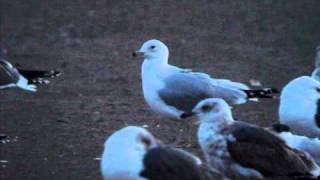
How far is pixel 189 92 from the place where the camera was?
852 centimetres

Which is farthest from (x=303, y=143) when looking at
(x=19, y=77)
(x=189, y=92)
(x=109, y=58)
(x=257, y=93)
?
(x=109, y=58)

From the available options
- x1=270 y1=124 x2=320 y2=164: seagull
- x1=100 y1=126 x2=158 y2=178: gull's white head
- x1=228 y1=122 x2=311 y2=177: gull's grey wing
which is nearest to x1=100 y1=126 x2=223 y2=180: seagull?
x1=100 y1=126 x2=158 y2=178: gull's white head

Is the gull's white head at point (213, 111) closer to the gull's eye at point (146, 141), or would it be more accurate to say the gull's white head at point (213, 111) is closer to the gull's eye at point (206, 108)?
the gull's eye at point (206, 108)

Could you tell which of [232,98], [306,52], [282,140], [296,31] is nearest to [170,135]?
[232,98]

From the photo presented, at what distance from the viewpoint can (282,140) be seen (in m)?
6.90

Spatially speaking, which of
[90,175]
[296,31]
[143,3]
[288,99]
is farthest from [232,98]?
[143,3]

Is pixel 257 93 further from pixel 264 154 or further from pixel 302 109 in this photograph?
pixel 264 154

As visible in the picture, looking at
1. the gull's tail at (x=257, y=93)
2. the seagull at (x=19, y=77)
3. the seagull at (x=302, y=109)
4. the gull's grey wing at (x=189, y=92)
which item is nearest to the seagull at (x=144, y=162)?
the seagull at (x=302, y=109)

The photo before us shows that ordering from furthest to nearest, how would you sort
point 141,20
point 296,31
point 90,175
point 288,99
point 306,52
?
point 141,20 → point 296,31 → point 306,52 → point 288,99 → point 90,175

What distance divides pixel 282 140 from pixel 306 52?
5.55m

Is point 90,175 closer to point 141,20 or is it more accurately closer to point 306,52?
point 306,52

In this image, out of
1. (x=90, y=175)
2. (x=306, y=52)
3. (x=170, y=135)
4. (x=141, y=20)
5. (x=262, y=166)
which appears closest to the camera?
(x=262, y=166)

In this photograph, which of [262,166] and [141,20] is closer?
[262,166]

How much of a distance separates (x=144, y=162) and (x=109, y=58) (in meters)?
6.28
